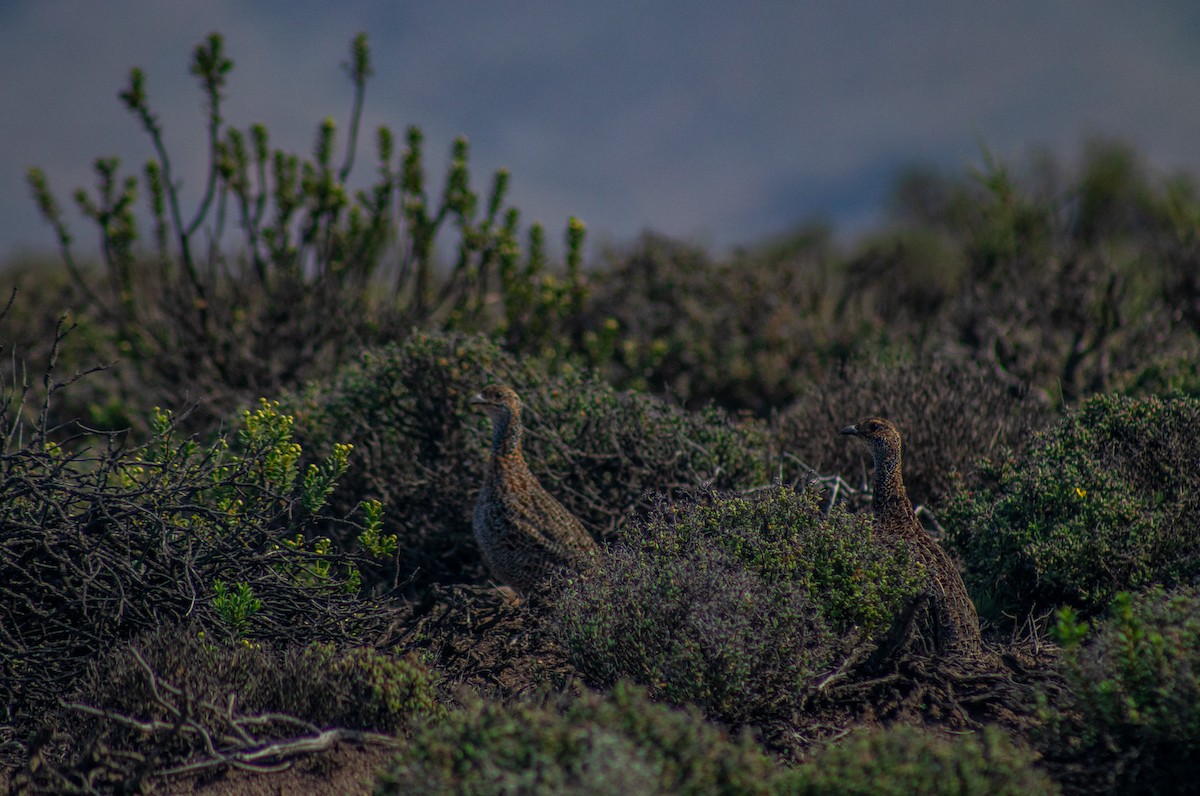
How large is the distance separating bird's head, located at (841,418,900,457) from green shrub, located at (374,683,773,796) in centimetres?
227

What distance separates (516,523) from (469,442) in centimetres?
101

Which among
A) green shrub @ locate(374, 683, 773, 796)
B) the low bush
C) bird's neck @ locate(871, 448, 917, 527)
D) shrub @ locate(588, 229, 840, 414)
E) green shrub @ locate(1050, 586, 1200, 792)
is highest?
shrub @ locate(588, 229, 840, 414)

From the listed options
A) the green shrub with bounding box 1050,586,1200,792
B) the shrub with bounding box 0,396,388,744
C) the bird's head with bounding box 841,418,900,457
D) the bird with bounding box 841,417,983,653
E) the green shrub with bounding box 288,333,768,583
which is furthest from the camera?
the green shrub with bounding box 288,333,768,583

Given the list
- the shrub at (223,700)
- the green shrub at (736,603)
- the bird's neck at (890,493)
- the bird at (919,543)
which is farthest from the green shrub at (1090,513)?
the shrub at (223,700)

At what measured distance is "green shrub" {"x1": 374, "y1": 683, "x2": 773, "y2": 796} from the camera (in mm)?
2678

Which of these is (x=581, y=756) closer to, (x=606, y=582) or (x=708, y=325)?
(x=606, y=582)

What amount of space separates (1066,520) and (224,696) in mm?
4175

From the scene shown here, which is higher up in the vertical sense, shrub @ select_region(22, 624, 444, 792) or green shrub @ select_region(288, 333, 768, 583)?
green shrub @ select_region(288, 333, 768, 583)

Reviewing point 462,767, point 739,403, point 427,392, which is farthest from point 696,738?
point 739,403

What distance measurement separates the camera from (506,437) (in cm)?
541

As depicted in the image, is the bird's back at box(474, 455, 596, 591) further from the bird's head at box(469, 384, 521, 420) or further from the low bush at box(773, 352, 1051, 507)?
the low bush at box(773, 352, 1051, 507)

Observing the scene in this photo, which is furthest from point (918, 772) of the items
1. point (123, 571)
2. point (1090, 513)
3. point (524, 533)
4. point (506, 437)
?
point (123, 571)

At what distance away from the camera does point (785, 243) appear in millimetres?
24984

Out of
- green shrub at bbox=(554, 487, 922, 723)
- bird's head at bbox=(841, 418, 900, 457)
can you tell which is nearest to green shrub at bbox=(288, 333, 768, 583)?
bird's head at bbox=(841, 418, 900, 457)
